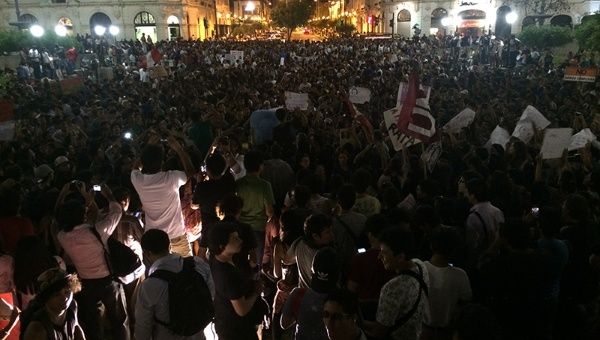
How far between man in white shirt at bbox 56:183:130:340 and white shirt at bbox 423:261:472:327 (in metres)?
2.59

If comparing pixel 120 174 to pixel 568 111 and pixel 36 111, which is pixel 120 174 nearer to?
pixel 36 111

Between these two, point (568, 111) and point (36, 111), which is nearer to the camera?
point (568, 111)

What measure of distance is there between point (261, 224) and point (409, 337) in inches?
94.9

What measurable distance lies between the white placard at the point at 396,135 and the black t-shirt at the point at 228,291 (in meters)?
3.97

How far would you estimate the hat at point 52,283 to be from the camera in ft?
11.0

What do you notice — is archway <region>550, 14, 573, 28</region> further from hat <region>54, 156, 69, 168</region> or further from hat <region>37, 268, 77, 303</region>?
hat <region>37, 268, 77, 303</region>

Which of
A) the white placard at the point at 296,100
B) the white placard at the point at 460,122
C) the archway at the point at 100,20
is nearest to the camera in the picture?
the white placard at the point at 460,122

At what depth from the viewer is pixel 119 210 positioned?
15.9ft

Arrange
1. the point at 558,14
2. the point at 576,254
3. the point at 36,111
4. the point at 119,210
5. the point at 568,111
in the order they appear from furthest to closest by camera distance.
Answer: the point at 558,14
the point at 36,111
the point at 568,111
the point at 119,210
the point at 576,254

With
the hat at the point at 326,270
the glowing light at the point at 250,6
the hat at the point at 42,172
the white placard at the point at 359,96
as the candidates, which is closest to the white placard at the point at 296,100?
the white placard at the point at 359,96

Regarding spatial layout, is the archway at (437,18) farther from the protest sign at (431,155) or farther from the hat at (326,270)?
the hat at (326,270)

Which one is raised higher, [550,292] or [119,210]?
[119,210]

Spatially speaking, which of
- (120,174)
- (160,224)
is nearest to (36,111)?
(120,174)

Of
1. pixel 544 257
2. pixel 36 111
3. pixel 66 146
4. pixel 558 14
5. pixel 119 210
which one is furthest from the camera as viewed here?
pixel 558 14
